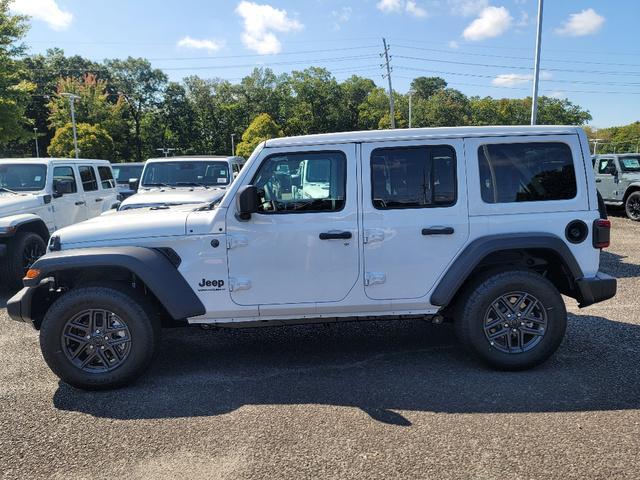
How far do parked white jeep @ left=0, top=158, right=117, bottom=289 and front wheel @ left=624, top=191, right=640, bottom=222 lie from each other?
13.6 meters

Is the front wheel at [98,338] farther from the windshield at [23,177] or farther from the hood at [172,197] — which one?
the windshield at [23,177]

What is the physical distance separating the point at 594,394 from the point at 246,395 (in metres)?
2.55

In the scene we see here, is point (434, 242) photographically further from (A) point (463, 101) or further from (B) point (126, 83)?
(A) point (463, 101)

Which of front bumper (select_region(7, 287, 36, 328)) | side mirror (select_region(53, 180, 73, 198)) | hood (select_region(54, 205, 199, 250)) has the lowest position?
front bumper (select_region(7, 287, 36, 328))

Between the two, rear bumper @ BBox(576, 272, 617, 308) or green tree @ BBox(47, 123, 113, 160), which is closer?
rear bumper @ BBox(576, 272, 617, 308)

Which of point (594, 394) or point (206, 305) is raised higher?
point (206, 305)

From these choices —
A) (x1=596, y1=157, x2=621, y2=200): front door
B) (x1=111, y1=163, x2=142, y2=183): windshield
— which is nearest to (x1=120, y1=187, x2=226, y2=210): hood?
(x1=596, y1=157, x2=621, y2=200): front door

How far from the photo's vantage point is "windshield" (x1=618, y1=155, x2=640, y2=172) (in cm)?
1472

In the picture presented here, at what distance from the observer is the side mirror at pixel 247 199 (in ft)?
12.5

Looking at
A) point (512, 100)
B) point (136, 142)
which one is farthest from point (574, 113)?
point (136, 142)

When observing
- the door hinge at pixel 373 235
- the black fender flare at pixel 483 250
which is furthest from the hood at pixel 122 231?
the black fender flare at pixel 483 250

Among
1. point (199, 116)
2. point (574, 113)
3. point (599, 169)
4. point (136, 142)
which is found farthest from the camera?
point (574, 113)

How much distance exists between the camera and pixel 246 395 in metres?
3.81

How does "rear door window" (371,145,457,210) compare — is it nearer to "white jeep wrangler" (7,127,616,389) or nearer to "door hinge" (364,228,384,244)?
"white jeep wrangler" (7,127,616,389)
